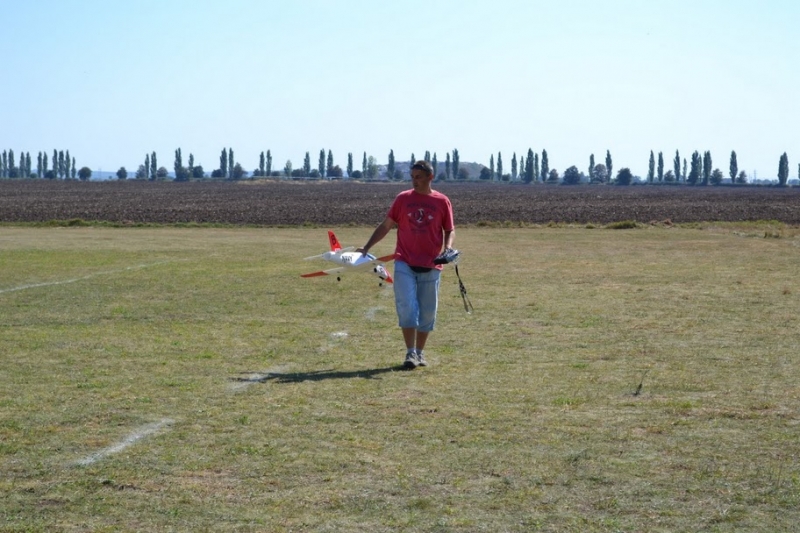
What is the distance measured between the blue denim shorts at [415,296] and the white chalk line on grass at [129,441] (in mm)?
3058

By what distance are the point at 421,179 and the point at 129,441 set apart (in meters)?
4.12

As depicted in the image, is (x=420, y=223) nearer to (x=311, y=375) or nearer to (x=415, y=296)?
(x=415, y=296)

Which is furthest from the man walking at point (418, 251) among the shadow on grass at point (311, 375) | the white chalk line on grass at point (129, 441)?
the white chalk line on grass at point (129, 441)

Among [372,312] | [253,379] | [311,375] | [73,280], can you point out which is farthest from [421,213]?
[73,280]

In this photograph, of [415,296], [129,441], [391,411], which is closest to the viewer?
[129,441]

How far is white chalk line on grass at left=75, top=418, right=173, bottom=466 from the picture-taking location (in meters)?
6.28

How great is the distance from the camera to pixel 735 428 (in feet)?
23.6

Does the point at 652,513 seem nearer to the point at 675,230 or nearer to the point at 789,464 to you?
the point at 789,464

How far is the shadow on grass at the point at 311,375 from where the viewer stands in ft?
29.9

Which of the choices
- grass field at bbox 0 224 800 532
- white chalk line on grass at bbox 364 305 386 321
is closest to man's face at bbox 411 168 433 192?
grass field at bbox 0 224 800 532

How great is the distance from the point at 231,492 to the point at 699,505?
2360mm

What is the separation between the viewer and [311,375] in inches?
370

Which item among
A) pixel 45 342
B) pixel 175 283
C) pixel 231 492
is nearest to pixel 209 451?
pixel 231 492

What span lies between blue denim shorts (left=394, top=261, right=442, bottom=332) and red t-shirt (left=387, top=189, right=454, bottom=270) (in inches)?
4.4
